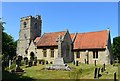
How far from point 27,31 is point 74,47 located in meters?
13.5

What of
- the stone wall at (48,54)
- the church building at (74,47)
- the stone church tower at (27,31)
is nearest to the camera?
the church building at (74,47)

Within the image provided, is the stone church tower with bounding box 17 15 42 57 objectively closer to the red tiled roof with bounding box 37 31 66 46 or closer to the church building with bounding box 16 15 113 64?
the church building with bounding box 16 15 113 64

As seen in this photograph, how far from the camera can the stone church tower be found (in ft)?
166

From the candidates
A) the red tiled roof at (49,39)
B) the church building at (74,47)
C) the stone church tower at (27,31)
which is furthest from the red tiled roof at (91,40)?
the stone church tower at (27,31)

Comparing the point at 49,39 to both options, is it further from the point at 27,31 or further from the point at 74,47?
the point at 27,31

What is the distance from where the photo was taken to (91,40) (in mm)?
42375

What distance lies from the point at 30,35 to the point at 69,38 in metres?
11.3

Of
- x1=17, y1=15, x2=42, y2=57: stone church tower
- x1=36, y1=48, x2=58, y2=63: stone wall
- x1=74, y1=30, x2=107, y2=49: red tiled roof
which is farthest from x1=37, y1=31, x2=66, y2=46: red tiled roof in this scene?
x1=17, y1=15, x2=42, y2=57: stone church tower

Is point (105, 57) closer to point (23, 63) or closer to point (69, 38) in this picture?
point (69, 38)

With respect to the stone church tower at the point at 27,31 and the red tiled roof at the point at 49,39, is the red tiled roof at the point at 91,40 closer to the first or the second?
the red tiled roof at the point at 49,39

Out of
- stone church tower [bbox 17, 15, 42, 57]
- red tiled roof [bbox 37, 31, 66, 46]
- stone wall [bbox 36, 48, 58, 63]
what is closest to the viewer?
stone wall [bbox 36, 48, 58, 63]

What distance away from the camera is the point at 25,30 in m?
52.3

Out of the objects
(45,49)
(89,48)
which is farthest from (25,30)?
(89,48)

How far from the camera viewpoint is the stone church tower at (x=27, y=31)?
50.7 m
